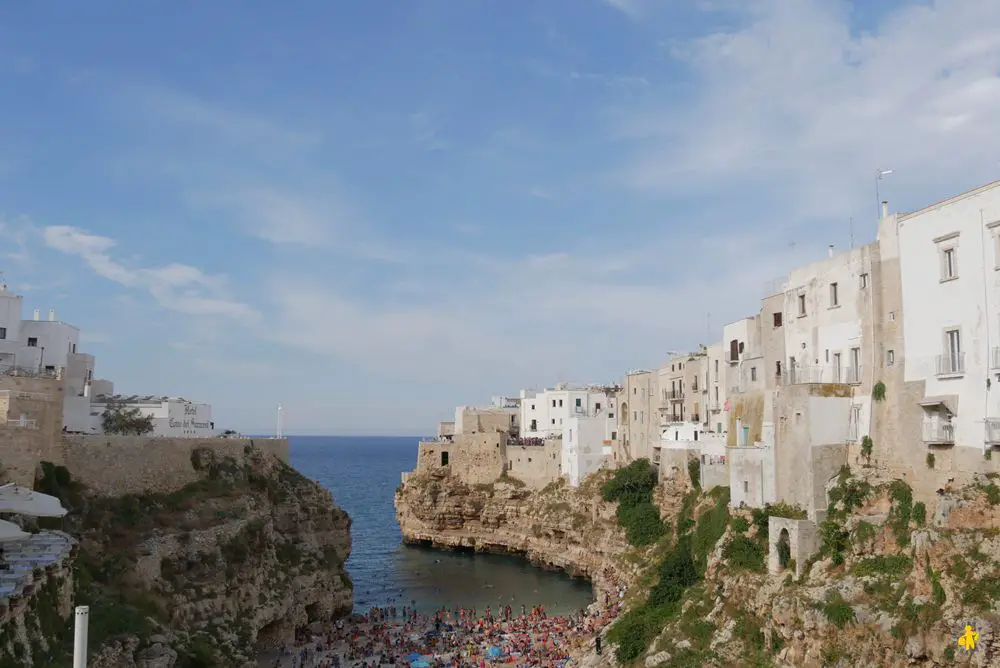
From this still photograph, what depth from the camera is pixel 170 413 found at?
47.8 meters

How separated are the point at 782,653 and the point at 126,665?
65.9 ft

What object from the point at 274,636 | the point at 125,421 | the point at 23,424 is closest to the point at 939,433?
the point at 274,636

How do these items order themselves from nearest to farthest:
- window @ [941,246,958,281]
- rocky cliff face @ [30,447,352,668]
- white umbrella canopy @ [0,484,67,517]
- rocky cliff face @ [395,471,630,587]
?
white umbrella canopy @ [0,484,67,517]
window @ [941,246,958,281]
rocky cliff face @ [30,447,352,668]
rocky cliff face @ [395,471,630,587]

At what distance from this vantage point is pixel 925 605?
856 inches

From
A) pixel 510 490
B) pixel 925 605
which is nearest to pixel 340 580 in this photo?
pixel 510 490

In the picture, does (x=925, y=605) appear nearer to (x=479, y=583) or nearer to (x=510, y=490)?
(x=479, y=583)

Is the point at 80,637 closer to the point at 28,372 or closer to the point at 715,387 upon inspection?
the point at 28,372

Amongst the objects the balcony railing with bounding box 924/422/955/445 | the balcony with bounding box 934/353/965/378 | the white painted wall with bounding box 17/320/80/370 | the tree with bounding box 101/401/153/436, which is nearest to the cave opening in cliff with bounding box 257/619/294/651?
the tree with bounding box 101/401/153/436

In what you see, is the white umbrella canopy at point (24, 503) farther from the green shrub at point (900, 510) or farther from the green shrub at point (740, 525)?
the green shrub at point (900, 510)

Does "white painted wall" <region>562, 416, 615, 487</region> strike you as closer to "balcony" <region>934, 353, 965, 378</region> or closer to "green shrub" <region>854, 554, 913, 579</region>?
"green shrub" <region>854, 554, 913, 579</region>

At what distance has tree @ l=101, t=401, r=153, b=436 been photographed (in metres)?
43.3

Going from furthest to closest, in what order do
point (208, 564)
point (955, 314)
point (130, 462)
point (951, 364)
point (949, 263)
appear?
point (130, 462), point (208, 564), point (949, 263), point (951, 364), point (955, 314)

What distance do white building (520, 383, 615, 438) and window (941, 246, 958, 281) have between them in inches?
1827

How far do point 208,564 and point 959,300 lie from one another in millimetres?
30279
